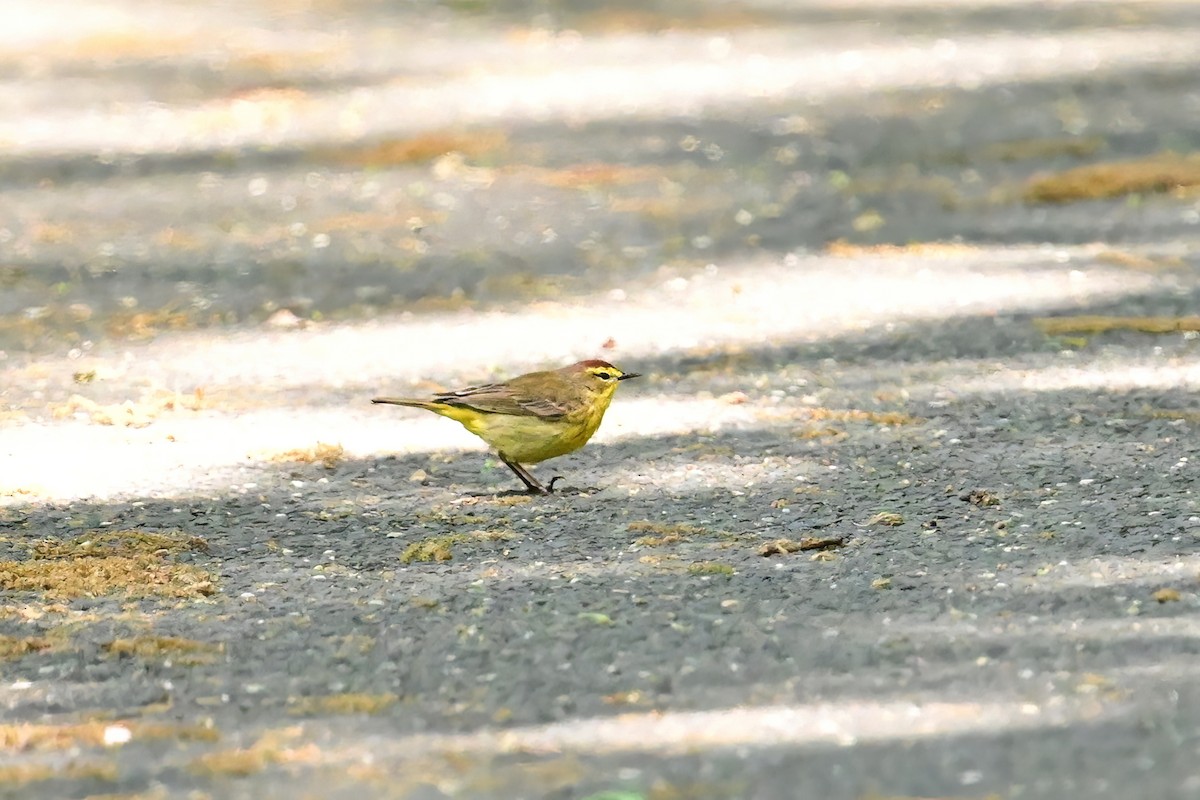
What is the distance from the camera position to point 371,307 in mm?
9992

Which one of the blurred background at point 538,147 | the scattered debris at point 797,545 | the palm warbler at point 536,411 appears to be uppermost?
the palm warbler at point 536,411

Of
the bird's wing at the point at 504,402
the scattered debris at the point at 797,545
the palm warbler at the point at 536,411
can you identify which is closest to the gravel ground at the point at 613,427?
the scattered debris at the point at 797,545

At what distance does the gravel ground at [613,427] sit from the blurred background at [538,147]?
52mm

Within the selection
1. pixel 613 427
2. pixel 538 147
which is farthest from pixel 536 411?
pixel 538 147

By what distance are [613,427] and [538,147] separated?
590 cm

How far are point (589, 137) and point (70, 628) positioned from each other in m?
8.68

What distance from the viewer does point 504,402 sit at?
22.2 ft

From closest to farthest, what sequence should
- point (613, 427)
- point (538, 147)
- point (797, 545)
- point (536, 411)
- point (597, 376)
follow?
point (797, 545) < point (536, 411) < point (597, 376) < point (613, 427) < point (538, 147)

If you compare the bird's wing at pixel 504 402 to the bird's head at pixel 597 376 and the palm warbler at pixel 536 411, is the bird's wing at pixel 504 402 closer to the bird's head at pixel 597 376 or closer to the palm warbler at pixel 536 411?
the palm warbler at pixel 536 411

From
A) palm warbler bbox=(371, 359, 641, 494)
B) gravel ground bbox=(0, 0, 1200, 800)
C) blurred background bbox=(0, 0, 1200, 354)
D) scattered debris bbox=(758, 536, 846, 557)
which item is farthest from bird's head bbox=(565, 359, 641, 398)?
blurred background bbox=(0, 0, 1200, 354)

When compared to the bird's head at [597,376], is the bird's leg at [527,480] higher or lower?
lower

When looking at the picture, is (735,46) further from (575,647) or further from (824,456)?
(575,647)

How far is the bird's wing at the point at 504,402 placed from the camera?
669 centimetres

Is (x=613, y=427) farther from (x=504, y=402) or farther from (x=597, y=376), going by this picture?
(x=504, y=402)
